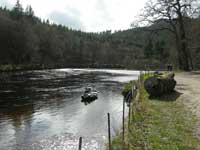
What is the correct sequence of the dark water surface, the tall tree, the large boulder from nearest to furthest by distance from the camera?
the dark water surface, the large boulder, the tall tree

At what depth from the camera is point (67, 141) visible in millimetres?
14328

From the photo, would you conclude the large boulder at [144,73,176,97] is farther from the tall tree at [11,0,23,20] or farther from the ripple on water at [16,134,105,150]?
the tall tree at [11,0,23,20]

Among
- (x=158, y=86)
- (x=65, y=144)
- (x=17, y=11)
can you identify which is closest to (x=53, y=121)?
(x=65, y=144)

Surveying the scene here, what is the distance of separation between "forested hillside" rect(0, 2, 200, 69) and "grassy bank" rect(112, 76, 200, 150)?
1102 inches

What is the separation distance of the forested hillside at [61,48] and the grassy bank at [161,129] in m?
28.0

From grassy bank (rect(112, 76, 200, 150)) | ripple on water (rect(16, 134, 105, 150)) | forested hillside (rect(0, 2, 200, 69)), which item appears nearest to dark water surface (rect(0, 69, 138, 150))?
ripple on water (rect(16, 134, 105, 150))

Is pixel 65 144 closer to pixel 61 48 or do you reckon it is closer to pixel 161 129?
pixel 161 129

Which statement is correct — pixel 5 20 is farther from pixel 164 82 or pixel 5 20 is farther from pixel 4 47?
pixel 164 82

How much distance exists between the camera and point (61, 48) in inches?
5281

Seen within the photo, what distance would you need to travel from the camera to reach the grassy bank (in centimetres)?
913

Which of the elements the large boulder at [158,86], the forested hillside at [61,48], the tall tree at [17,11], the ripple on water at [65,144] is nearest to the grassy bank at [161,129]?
the ripple on water at [65,144]

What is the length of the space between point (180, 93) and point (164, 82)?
1474 millimetres

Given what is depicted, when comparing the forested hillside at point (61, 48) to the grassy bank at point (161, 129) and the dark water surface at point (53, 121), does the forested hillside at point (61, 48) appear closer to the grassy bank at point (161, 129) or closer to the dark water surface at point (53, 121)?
the dark water surface at point (53, 121)

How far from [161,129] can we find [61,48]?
126362 mm
